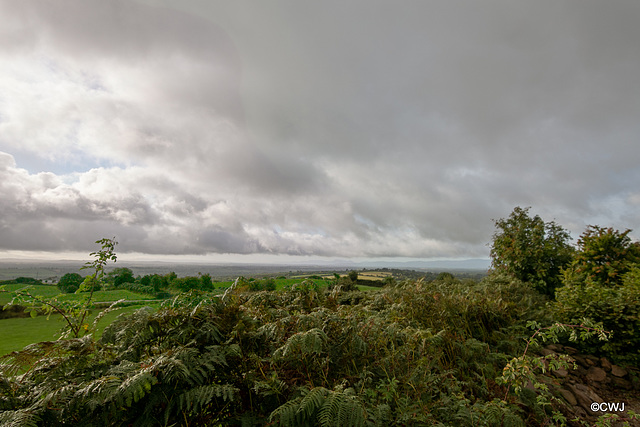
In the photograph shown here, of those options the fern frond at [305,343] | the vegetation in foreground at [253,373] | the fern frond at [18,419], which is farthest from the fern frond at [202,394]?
the fern frond at [18,419]

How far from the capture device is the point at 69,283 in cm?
453

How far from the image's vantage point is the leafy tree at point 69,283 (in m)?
4.29

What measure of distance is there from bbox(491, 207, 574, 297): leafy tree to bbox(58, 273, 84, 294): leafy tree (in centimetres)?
→ 1703

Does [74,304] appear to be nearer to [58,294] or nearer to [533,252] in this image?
[58,294]

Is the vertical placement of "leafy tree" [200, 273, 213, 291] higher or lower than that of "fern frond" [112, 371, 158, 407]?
higher

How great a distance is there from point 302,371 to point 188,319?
124 centimetres

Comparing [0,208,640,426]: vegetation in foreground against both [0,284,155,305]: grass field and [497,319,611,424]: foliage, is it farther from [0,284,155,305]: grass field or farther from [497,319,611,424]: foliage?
[0,284,155,305]: grass field

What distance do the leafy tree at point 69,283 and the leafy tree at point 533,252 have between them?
1703 centimetres

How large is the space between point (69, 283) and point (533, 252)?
17469 millimetres

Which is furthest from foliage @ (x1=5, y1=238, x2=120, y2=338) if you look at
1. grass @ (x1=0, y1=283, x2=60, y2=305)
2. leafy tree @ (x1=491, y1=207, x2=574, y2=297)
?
leafy tree @ (x1=491, y1=207, x2=574, y2=297)

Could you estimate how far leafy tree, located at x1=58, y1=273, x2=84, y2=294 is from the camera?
4289 mm

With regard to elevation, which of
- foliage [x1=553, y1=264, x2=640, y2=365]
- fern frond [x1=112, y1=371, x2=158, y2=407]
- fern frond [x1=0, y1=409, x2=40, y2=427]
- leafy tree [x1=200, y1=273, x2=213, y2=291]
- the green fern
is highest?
leafy tree [x1=200, y1=273, x2=213, y2=291]

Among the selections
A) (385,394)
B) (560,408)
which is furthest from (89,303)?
(560,408)

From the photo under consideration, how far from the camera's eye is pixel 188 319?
8.57 ft
